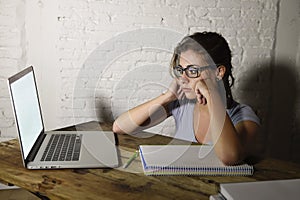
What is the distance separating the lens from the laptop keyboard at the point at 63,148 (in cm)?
135

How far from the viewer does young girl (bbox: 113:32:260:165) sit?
1362 mm

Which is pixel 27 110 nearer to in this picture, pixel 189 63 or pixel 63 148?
pixel 63 148

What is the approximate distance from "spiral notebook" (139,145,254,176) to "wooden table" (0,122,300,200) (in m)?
0.02

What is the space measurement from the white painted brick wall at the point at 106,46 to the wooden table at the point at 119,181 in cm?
97

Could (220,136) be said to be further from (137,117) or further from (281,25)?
(281,25)

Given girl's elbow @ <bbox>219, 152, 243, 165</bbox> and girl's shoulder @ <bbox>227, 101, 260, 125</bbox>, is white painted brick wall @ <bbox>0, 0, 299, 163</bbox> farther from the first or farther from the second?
girl's elbow @ <bbox>219, 152, 243, 165</bbox>

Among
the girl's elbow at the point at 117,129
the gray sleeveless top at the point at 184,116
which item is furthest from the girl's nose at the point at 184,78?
the girl's elbow at the point at 117,129

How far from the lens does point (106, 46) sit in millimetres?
2305

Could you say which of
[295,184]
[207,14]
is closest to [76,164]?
[295,184]

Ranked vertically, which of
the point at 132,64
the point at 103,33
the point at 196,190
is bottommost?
the point at 196,190

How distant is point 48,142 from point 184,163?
1.85 feet

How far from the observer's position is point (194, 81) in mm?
1523

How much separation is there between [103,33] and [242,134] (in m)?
1.13

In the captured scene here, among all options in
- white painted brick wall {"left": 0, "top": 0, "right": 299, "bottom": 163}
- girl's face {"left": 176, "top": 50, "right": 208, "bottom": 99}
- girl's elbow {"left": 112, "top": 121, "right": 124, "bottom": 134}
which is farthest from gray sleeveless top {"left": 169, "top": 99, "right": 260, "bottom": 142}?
white painted brick wall {"left": 0, "top": 0, "right": 299, "bottom": 163}
